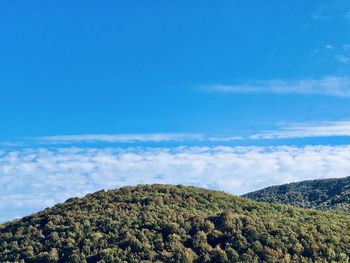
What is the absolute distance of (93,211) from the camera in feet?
268

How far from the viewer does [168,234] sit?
228 ft

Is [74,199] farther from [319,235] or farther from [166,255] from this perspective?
[319,235]

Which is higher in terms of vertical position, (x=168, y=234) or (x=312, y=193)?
(x=312, y=193)

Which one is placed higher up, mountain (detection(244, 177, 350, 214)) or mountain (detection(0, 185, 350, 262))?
mountain (detection(244, 177, 350, 214))

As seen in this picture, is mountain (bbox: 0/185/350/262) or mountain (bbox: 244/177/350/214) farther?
mountain (bbox: 244/177/350/214)

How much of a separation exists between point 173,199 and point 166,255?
2328 cm

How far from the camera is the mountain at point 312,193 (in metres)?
148

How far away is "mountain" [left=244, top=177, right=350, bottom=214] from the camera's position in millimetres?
147800

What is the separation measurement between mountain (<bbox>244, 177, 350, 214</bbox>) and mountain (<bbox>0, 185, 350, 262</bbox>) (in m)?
65.8

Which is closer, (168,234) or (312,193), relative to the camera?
(168,234)

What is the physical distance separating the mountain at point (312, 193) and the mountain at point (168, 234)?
65845 millimetres

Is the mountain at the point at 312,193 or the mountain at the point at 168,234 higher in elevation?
the mountain at the point at 312,193

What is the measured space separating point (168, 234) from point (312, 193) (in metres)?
107

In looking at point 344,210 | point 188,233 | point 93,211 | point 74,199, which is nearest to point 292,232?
point 188,233
